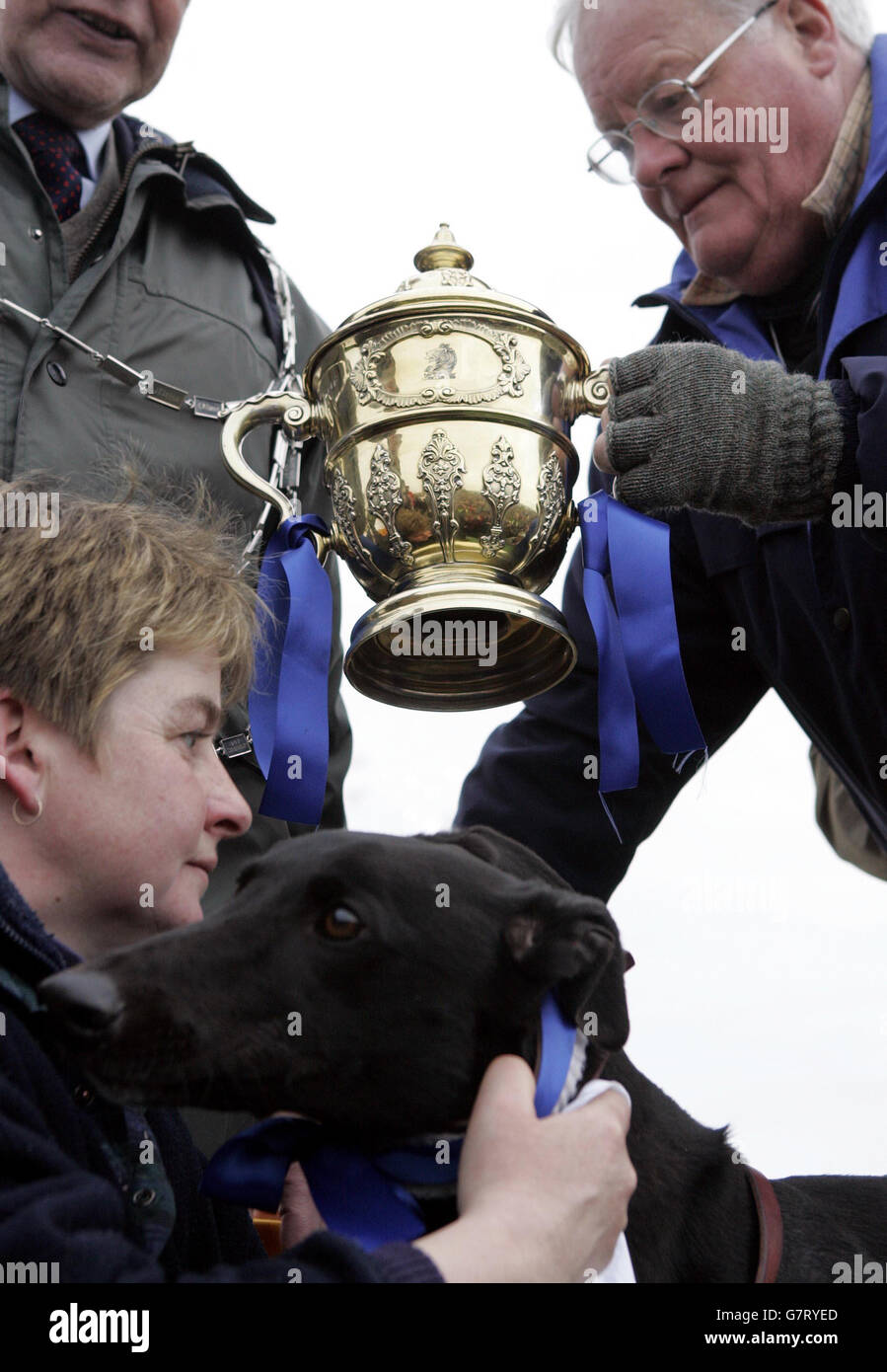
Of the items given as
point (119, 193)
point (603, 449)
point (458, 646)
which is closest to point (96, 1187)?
point (458, 646)

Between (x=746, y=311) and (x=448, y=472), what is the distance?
1122 millimetres

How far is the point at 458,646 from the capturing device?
7.68 feet

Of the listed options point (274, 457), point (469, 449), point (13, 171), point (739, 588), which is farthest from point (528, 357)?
point (13, 171)

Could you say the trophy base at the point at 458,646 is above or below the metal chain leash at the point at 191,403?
below

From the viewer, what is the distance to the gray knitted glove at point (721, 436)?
2.15 m

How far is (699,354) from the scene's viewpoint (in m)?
2.21

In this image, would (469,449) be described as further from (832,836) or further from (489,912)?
(832,836)

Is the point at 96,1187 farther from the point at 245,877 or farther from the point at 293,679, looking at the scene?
the point at 293,679

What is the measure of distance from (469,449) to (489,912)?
2.87 ft

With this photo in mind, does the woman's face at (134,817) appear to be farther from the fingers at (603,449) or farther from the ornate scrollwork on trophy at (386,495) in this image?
the fingers at (603,449)

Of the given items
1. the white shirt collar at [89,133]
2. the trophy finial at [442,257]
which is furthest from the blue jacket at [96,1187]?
the white shirt collar at [89,133]

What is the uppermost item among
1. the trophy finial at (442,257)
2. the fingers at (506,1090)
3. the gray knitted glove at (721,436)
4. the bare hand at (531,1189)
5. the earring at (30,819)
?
the trophy finial at (442,257)

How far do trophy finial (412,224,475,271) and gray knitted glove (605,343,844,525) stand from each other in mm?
491

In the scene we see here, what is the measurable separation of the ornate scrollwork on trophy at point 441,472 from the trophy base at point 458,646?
111 millimetres
